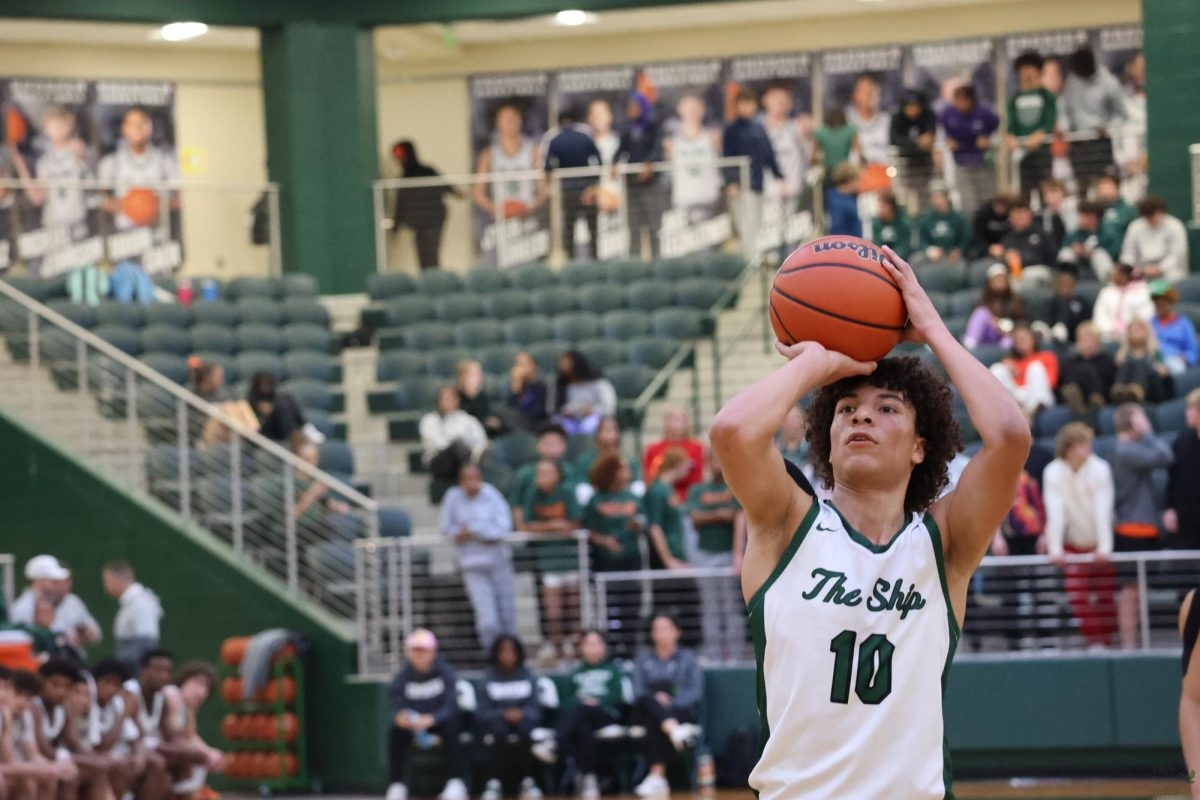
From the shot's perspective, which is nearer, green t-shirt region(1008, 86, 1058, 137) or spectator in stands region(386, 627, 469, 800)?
spectator in stands region(386, 627, 469, 800)

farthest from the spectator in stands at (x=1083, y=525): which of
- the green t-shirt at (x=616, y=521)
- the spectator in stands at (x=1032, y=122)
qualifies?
the spectator in stands at (x=1032, y=122)

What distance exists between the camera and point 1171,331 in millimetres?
13203

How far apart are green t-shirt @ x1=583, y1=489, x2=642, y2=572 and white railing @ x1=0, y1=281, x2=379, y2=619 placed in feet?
4.93

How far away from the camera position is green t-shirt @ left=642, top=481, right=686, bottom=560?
12555mm

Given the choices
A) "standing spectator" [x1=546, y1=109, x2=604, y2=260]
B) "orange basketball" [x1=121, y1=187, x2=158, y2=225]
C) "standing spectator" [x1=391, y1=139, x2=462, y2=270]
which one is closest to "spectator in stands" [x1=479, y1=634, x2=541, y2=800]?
"standing spectator" [x1=546, y1=109, x2=604, y2=260]

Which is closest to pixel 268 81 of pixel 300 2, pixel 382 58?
pixel 300 2

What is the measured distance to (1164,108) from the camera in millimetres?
15953

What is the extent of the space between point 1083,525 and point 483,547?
3.63 metres

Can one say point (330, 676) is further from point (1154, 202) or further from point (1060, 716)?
point (1154, 202)

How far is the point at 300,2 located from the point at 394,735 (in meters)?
8.08

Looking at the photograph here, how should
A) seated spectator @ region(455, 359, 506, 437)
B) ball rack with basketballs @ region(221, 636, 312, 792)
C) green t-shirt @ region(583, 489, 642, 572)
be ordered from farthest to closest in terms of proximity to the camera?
1. seated spectator @ region(455, 359, 506, 437)
2. ball rack with basketballs @ region(221, 636, 312, 792)
3. green t-shirt @ region(583, 489, 642, 572)

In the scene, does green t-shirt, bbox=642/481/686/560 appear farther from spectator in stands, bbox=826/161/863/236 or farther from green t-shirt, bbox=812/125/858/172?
green t-shirt, bbox=812/125/858/172

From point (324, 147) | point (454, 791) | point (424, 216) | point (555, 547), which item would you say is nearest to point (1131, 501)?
point (555, 547)

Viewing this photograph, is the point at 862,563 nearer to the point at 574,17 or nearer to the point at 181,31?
the point at 574,17
